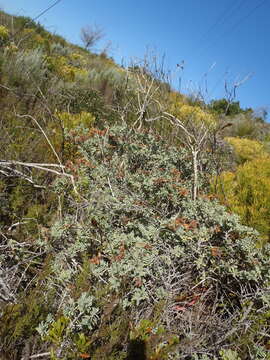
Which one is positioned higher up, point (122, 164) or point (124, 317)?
point (122, 164)

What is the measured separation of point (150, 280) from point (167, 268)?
0.19m

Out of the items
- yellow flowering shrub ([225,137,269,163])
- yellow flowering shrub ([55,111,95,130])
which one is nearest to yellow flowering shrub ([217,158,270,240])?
yellow flowering shrub ([55,111,95,130])

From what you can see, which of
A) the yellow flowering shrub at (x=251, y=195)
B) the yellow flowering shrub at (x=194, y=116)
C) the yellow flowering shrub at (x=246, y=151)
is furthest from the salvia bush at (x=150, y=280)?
the yellow flowering shrub at (x=246, y=151)

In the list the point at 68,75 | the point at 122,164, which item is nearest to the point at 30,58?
the point at 68,75

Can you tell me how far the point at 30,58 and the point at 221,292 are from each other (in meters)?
5.09

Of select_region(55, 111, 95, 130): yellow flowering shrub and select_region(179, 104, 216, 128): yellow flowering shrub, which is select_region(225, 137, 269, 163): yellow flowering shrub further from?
select_region(55, 111, 95, 130): yellow flowering shrub

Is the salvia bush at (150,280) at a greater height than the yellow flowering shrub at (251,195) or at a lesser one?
lesser

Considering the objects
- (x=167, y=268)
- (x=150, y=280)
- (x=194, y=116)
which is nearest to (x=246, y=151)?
(x=194, y=116)

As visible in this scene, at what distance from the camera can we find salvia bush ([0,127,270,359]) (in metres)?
1.21

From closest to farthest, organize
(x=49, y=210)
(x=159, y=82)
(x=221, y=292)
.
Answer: (x=221, y=292) < (x=49, y=210) < (x=159, y=82)

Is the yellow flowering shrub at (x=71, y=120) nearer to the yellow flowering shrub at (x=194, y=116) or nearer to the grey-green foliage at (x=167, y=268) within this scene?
the yellow flowering shrub at (x=194, y=116)

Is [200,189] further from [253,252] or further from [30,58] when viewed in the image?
[30,58]

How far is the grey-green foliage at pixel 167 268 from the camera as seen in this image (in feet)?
4.70

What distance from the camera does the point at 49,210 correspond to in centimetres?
255
